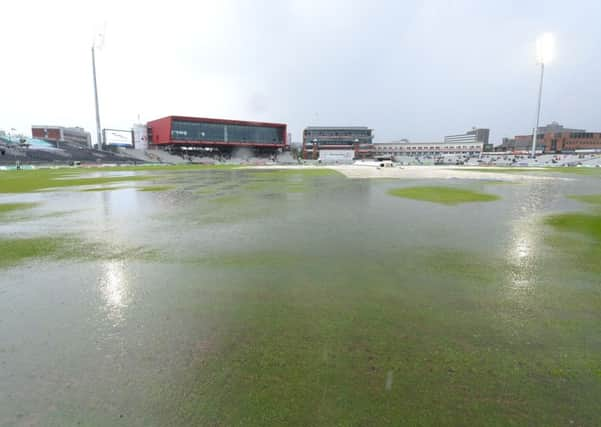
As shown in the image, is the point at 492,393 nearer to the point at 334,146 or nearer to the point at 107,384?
the point at 107,384

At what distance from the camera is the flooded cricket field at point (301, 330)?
8.38 ft

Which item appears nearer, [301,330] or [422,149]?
[301,330]

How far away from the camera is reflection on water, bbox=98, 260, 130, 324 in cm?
414

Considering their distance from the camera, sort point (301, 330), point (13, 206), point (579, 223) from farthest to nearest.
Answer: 1. point (13, 206)
2. point (579, 223)
3. point (301, 330)

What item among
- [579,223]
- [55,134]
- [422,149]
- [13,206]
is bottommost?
[13,206]

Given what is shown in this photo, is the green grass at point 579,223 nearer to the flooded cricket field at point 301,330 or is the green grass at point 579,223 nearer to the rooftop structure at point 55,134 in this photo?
the flooded cricket field at point 301,330

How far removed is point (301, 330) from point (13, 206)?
16086mm

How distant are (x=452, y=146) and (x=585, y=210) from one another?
153m

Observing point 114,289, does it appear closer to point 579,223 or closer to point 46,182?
point 579,223

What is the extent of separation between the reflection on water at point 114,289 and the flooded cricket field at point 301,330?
30 mm

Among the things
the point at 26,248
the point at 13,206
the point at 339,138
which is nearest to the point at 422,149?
the point at 339,138

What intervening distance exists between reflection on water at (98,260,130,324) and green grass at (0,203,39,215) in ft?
33.1

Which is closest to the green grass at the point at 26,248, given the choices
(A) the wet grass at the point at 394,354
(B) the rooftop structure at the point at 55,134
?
(A) the wet grass at the point at 394,354

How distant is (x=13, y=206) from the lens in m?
13.5
